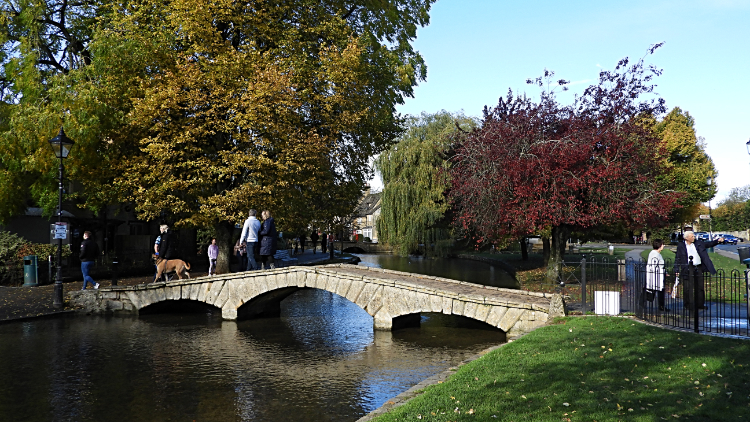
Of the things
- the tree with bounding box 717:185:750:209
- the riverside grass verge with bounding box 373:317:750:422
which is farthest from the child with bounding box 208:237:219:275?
the tree with bounding box 717:185:750:209

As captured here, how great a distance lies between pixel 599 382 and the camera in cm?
757

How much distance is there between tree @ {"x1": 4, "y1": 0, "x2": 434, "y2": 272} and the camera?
20703 millimetres

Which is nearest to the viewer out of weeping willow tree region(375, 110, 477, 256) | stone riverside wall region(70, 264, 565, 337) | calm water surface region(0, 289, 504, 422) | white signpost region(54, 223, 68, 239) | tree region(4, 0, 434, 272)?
calm water surface region(0, 289, 504, 422)

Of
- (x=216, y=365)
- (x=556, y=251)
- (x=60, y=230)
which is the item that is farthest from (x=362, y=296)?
(x=556, y=251)

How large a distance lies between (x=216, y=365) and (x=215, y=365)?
0.02m

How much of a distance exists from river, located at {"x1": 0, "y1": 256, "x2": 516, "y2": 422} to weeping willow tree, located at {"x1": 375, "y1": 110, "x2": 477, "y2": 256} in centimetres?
2113

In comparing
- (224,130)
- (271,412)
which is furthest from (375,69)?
(271,412)

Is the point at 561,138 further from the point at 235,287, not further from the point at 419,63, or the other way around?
the point at 235,287

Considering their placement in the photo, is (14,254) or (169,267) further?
(14,254)

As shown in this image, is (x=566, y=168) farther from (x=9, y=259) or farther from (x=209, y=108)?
(x=9, y=259)

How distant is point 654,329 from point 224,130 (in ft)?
51.5

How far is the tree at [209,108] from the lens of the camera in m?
20.7

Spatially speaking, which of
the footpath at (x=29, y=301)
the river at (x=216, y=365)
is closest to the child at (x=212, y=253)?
the footpath at (x=29, y=301)

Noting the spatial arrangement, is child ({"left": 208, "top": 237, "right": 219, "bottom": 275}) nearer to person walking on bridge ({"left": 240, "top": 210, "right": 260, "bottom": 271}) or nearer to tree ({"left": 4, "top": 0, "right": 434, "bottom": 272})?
tree ({"left": 4, "top": 0, "right": 434, "bottom": 272})
